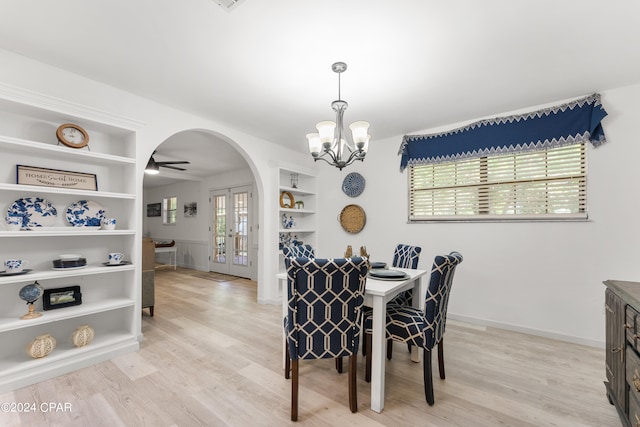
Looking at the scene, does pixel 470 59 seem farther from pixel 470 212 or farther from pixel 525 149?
pixel 470 212

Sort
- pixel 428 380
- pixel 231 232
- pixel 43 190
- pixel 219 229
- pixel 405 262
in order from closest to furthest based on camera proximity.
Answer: pixel 428 380
pixel 43 190
pixel 405 262
pixel 231 232
pixel 219 229

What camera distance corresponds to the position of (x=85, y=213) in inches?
101

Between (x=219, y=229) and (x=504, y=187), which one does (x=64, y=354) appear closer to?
(x=504, y=187)

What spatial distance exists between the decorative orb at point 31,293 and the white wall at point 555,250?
12.0 feet

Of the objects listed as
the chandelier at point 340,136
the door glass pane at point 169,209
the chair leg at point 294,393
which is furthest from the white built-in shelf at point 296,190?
the door glass pane at point 169,209

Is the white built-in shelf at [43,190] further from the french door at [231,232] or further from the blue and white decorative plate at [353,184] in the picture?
the french door at [231,232]

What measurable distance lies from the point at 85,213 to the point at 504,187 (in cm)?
429

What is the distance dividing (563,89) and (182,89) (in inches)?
142

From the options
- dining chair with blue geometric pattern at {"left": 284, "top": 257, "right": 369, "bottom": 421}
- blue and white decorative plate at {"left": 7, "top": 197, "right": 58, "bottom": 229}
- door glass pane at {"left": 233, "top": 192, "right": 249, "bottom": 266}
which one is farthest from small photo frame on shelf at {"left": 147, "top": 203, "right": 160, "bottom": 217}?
dining chair with blue geometric pattern at {"left": 284, "top": 257, "right": 369, "bottom": 421}

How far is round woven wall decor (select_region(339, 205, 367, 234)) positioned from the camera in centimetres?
434

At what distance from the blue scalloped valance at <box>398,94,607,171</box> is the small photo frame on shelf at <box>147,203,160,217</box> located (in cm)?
755

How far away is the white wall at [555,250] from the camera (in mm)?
2686

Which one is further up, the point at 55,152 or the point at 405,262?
the point at 55,152

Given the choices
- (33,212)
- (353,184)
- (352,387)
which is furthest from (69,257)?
(353,184)
